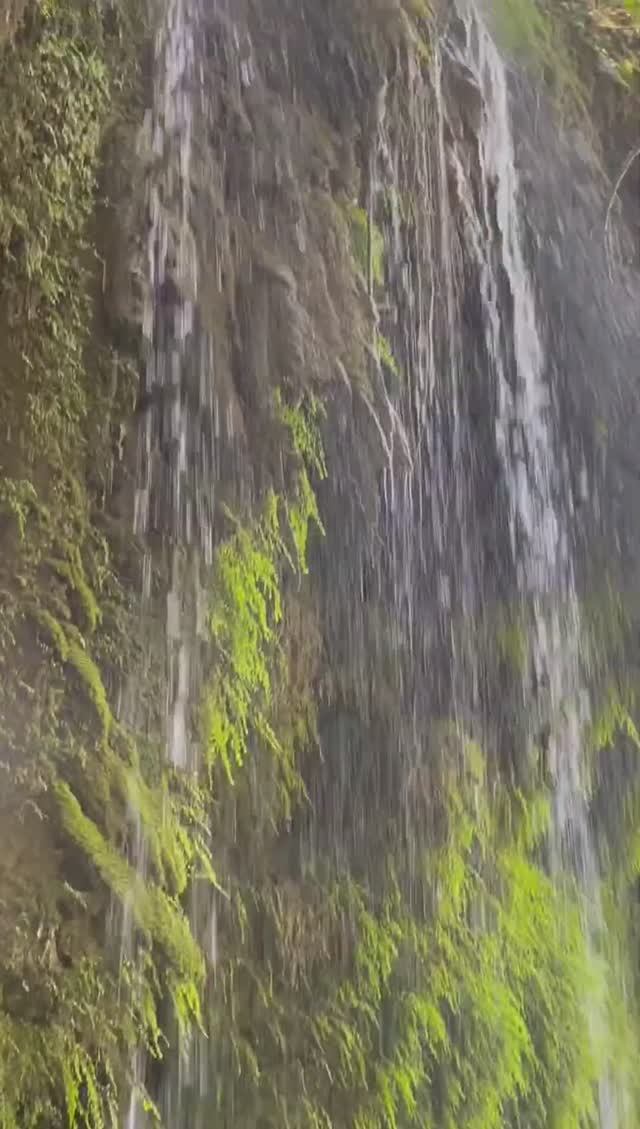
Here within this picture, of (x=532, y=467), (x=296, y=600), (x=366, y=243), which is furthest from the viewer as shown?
(x=532, y=467)

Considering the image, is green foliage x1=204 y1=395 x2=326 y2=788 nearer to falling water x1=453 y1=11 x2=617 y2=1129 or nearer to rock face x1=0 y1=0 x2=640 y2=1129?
rock face x1=0 y1=0 x2=640 y2=1129

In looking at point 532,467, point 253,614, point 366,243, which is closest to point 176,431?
point 253,614

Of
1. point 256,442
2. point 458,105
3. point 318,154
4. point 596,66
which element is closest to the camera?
point 256,442

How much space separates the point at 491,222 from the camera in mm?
2680


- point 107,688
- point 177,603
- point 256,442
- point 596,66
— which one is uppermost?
point 596,66

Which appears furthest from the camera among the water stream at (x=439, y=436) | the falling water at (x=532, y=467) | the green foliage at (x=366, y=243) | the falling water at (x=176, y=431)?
the falling water at (x=532, y=467)

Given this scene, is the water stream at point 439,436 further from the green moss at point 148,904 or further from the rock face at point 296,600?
the green moss at point 148,904

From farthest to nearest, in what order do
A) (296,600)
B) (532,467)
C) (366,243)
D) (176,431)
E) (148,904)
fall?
(532,467), (366,243), (296,600), (176,431), (148,904)

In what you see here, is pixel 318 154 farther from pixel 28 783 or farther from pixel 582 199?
pixel 28 783

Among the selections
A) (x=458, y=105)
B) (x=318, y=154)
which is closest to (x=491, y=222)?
(x=458, y=105)

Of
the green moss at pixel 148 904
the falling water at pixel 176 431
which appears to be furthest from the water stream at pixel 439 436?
the green moss at pixel 148 904

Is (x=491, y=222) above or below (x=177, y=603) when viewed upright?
above

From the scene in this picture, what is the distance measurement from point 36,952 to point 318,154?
159 centimetres

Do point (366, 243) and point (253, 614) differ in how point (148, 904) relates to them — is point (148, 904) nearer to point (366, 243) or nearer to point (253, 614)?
point (253, 614)
